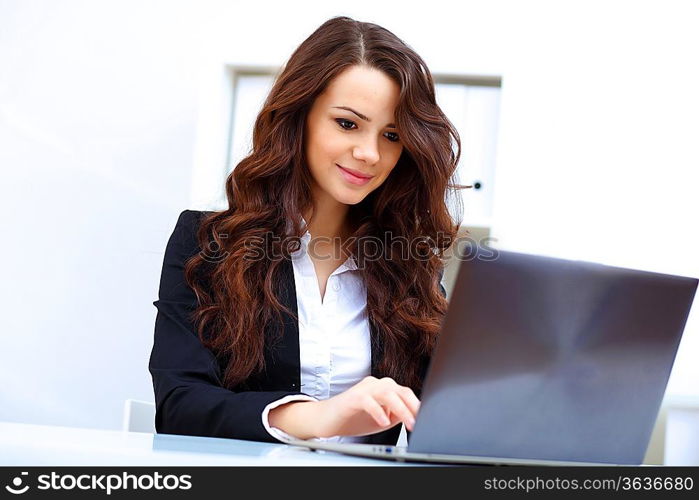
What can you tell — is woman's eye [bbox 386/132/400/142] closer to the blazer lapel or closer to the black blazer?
the black blazer

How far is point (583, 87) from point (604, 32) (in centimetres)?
21

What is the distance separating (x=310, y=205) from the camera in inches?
83.6

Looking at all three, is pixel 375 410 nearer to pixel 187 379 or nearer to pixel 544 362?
pixel 544 362

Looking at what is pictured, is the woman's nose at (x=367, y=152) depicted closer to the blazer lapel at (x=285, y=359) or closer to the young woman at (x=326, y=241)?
the young woman at (x=326, y=241)

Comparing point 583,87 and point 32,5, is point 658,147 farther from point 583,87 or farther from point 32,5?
point 32,5

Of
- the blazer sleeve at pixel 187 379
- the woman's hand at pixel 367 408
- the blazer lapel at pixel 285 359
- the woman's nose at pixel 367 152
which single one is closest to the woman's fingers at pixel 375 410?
the woman's hand at pixel 367 408

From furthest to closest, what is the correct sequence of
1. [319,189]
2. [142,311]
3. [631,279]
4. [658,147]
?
1. [142,311]
2. [658,147]
3. [319,189]
4. [631,279]

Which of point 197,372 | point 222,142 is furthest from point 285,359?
point 222,142

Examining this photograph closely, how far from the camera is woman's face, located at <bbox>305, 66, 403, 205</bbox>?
76.6 inches

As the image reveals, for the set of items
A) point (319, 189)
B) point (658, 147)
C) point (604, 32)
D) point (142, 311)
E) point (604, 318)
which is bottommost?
point (142, 311)

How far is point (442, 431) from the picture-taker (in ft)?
3.25

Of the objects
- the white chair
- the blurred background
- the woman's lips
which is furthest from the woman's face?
the white chair

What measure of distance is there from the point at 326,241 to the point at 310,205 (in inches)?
4.2

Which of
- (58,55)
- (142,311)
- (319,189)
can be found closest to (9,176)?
(58,55)
